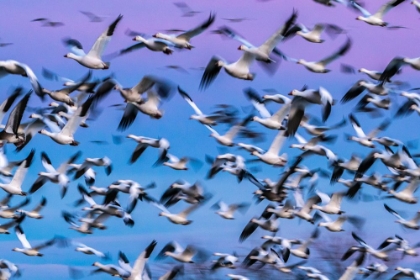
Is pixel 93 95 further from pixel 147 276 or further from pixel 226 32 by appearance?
pixel 147 276

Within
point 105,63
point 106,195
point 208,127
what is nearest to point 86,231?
point 106,195

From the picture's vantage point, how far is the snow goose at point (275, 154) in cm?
2358

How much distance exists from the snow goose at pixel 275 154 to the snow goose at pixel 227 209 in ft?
8.04

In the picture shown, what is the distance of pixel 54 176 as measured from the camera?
2491 cm

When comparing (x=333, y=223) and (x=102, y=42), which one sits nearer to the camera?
(x=102, y=42)

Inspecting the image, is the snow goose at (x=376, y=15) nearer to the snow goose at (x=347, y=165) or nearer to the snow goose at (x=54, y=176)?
the snow goose at (x=347, y=165)

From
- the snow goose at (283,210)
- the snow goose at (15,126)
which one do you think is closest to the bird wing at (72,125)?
the snow goose at (15,126)

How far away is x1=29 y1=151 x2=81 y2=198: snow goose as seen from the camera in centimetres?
2462

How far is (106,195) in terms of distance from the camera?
24.6m

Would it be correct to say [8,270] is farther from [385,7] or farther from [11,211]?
[385,7]

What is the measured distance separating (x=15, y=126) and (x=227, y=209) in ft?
20.1

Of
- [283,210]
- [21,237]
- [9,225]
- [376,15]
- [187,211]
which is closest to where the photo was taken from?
[376,15]

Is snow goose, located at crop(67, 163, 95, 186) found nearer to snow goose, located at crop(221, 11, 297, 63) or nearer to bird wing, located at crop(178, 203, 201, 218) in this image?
bird wing, located at crop(178, 203, 201, 218)

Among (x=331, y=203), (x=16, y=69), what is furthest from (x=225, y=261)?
(x=16, y=69)
